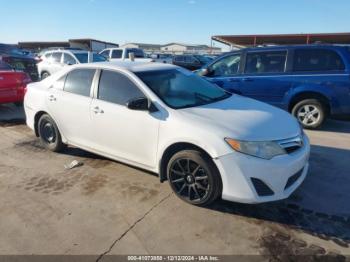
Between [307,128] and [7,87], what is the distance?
23.8ft

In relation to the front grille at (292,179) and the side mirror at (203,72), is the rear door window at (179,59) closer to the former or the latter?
the side mirror at (203,72)

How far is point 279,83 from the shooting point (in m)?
6.90

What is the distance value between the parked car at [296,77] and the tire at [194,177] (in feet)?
13.7

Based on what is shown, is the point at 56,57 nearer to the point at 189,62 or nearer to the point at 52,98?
the point at 52,98

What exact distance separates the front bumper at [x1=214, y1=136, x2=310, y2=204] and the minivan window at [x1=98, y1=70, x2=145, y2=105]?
1.45 meters

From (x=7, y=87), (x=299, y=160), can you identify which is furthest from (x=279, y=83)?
(x=7, y=87)

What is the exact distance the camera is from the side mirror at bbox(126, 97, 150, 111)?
12.4ft

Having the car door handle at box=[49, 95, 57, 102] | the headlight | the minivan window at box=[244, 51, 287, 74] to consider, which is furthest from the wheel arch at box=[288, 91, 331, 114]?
the car door handle at box=[49, 95, 57, 102]

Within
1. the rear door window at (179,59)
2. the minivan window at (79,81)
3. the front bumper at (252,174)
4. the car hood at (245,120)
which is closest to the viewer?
the front bumper at (252,174)

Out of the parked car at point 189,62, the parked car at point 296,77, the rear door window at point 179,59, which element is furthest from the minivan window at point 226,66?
the rear door window at point 179,59

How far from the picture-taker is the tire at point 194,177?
11.1ft

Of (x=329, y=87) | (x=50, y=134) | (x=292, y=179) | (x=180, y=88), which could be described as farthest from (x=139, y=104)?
(x=329, y=87)

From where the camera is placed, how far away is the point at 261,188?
10.6 feet

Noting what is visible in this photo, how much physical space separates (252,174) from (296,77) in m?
4.26
